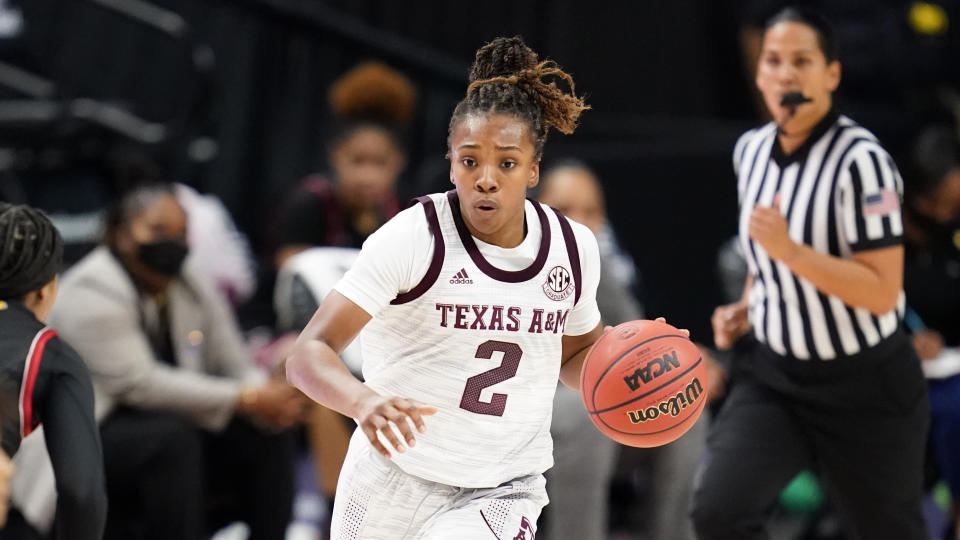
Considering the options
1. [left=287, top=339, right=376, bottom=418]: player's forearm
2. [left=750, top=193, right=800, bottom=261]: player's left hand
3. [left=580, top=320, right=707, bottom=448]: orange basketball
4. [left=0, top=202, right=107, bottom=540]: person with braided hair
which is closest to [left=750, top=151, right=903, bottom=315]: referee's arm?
[left=750, top=193, right=800, bottom=261]: player's left hand

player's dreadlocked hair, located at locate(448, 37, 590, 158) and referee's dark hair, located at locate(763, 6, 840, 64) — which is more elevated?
referee's dark hair, located at locate(763, 6, 840, 64)

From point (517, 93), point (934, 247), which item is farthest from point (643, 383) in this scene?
point (934, 247)

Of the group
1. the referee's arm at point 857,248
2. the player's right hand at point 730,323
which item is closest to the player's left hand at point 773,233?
the referee's arm at point 857,248

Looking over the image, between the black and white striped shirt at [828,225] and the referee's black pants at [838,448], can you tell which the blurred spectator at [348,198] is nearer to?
the black and white striped shirt at [828,225]

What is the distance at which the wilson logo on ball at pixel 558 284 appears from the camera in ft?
10.5

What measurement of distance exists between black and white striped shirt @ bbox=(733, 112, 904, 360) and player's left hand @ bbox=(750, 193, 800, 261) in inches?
7.0

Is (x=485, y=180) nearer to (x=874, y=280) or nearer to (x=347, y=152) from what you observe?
(x=874, y=280)

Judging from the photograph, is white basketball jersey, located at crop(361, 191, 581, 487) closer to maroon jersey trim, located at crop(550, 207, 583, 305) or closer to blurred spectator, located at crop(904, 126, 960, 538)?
maroon jersey trim, located at crop(550, 207, 583, 305)

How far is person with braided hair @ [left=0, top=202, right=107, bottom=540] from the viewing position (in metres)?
3.30

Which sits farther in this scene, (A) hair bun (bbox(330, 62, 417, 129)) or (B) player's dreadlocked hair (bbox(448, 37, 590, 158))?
(A) hair bun (bbox(330, 62, 417, 129))

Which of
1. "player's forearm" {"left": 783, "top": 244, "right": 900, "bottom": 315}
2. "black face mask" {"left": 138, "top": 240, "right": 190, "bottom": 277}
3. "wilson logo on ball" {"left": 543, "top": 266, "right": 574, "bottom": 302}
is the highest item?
"wilson logo on ball" {"left": 543, "top": 266, "right": 574, "bottom": 302}

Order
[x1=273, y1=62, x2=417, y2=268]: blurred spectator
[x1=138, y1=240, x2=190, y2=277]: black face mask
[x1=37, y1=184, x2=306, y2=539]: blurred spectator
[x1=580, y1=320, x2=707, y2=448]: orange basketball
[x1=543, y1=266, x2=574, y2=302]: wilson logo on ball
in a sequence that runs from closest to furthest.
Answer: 1. [x1=543, y1=266, x2=574, y2=302]: wilson logo on ball
2. [x1=580, y1=320, x2=707, y2=448]: orange basketball
3. [x1=37, y1=184, x2=306, y2=539]: blurred spectator
4. [x1=138, y1=240, x2=190, y2=277]: black face mask
5. [x1=273, y1=62, x2=417, y2=268]: blurred spectator

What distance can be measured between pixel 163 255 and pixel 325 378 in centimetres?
256

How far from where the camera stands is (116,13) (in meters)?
7.20
